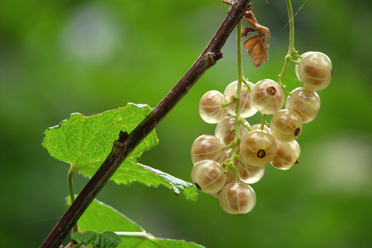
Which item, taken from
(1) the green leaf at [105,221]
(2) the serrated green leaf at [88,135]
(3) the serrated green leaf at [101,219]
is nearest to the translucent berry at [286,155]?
(2) the serrated green leaf at [88,135]

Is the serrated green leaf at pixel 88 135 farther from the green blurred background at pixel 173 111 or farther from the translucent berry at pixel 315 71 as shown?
the green blurred background at pixel 173 111

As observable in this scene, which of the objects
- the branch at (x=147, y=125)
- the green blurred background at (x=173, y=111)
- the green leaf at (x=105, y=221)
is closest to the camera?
the branch at (x=147, y=125)

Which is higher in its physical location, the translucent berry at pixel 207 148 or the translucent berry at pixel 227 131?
the translucent berry at pixel 227 131

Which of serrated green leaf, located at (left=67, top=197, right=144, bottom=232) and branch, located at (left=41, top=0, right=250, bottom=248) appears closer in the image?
branch, located at (left=41, top=0, right=250, bottom=248)

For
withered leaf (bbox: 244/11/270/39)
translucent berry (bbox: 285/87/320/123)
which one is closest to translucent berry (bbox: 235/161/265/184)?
translucent berry (bbox: 285/87/320/123)

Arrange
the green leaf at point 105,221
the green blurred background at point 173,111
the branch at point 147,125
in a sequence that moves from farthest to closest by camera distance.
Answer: the green blurred background at point 173,111, the green leaf at point 105,221, the branch at point 147,125

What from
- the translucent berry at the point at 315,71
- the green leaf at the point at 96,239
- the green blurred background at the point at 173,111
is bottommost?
the green leaf at the point at 96,239

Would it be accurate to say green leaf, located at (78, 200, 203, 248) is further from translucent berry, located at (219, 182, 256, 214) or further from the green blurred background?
the green blurred background
